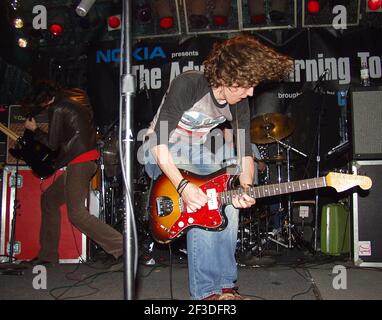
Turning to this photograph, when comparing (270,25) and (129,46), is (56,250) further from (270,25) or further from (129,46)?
(270,25)

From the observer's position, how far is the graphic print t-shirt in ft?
8.14

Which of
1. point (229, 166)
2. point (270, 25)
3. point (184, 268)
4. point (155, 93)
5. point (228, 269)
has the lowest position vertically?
point (184, 268)

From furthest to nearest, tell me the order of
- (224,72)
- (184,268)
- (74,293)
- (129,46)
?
(184,268) → (74,293) → (224,72) → (129,46)

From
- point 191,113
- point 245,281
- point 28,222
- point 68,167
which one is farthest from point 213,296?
point 28,222

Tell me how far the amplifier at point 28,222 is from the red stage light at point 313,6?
4713 millimetres

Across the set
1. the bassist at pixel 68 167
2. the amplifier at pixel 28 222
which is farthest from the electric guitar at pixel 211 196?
the amplifier at pixel 28 222

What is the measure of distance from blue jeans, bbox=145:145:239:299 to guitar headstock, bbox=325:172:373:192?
0.67 metres

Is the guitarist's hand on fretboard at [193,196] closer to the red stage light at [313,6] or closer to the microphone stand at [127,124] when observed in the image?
the microphone stand at [127,124]

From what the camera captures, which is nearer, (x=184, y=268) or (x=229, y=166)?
(x=229, y=166)

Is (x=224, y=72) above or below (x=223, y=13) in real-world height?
below

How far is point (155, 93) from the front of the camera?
6695 mm
